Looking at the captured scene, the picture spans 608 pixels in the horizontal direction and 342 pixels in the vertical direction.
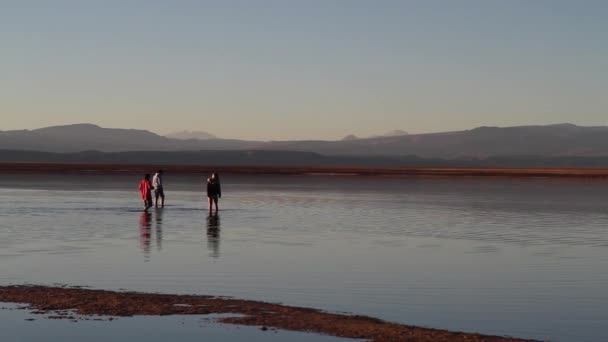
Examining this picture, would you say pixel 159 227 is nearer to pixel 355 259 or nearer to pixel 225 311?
pixel 355 259

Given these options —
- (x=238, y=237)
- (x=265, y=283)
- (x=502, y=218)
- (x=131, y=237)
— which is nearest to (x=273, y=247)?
(x=238, y=237)

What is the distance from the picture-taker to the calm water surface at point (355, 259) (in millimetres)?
14344

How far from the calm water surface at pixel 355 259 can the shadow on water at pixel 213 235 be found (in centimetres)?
5

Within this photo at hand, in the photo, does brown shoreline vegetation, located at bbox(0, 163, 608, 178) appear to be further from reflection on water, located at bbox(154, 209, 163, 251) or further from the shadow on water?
the shadow on water

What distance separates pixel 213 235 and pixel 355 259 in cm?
667

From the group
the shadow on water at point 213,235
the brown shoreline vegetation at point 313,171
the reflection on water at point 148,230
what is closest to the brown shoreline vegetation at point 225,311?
the reflection on water at point 148,230

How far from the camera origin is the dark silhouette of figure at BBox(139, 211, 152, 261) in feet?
72.1

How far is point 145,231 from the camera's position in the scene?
27.0 metres

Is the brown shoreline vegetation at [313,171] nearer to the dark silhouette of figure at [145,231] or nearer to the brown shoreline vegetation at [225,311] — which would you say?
the dark silhouette of figure at [145,231]

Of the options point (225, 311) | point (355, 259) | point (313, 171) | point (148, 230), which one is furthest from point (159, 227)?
point (313, 171)

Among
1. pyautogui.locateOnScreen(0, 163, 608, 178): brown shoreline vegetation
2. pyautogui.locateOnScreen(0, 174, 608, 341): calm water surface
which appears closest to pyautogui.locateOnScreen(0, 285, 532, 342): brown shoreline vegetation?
pyautogui.locateOnScreen(0, 174, 608, 341): calm water surface

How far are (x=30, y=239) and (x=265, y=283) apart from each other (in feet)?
Result: 32.9

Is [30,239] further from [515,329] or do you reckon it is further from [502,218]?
[502,218]

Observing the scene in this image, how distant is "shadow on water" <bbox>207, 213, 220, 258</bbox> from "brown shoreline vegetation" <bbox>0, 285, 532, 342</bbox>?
6268 millimetres
